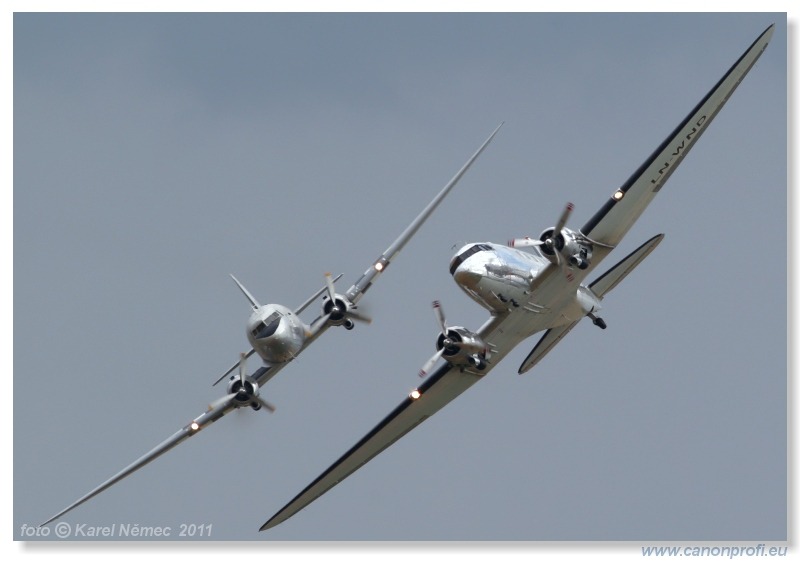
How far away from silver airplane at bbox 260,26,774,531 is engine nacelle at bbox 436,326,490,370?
0.13ft

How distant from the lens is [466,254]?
→ 54156 mm

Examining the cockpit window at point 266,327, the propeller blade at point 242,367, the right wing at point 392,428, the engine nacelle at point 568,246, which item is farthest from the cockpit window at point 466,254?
the propeller blade at point 242,367

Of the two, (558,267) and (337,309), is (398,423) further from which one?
(558,267)

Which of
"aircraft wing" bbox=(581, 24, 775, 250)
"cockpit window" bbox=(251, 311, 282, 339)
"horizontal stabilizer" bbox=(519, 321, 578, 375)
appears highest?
"aircraft wing" bbox=(581, 24, 775, 250)

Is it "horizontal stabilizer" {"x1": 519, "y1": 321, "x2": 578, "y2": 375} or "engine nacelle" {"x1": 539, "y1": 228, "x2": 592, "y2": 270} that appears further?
"horizontal stabilizer" {"x1": 519, "y1": 321, "x2": 578, "y2": 375}

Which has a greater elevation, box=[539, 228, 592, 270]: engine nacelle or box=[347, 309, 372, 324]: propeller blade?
box=[539, 228, 592, 270]: engine nacelle

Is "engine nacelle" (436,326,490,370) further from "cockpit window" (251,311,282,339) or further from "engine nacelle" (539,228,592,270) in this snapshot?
"cockpit window" (251,311,282,339)

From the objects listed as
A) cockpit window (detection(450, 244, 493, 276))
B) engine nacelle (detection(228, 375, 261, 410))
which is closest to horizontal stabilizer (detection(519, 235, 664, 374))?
cockpit window (detection(450, 244, 493, 276))

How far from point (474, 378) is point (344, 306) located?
618cm

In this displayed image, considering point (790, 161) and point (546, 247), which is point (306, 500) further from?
point (790, 161)

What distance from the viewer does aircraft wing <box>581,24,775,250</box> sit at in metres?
54.0

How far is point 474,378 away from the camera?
60.3m

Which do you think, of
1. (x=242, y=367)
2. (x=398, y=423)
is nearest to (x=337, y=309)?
(x=242, y=367)

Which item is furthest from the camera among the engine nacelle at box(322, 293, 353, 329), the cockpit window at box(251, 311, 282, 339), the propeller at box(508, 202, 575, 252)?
the engine nacelle at box(322, 293, 353, 329)
